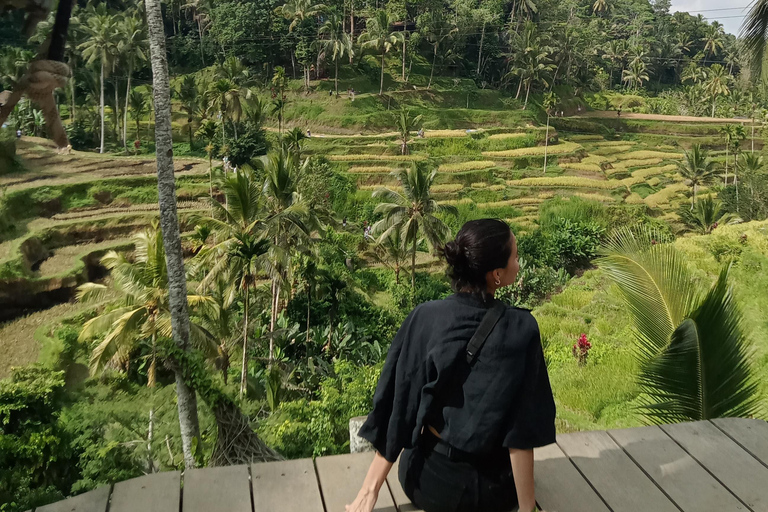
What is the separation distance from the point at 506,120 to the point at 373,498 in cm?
3222

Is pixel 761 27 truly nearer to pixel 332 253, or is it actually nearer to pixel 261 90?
pixel 332 253

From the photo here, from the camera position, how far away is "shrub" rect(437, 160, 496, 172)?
83.1 ft

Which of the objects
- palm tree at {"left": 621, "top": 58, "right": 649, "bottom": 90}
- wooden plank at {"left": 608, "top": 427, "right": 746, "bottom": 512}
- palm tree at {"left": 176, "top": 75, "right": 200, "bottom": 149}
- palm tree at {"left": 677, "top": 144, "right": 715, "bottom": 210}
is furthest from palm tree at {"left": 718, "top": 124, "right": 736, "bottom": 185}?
wooden plank at {"left": 608, "top": 427, "right": 746, "bottom": 512}

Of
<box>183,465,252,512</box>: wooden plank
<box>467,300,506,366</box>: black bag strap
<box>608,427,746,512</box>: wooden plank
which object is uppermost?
<box>467,300,506,366</box>: black bag strap

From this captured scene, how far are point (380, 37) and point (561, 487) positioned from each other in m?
32.5

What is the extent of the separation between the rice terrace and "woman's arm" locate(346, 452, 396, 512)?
0.17m

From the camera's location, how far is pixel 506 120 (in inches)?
1268

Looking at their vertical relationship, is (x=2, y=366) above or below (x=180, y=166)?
below

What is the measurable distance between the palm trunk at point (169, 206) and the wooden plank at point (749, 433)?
4.16m

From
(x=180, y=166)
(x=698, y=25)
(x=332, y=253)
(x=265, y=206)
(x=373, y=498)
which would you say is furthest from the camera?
(x=698, y=25)

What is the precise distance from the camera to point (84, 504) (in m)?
1.73

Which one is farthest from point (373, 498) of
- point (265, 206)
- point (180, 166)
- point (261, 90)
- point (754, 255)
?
point (261, 90)

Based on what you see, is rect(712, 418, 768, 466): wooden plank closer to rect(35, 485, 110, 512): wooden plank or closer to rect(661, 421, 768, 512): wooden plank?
rect(661, 421, 768, 512): wooden plank

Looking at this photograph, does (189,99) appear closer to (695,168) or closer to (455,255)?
(695,168)
